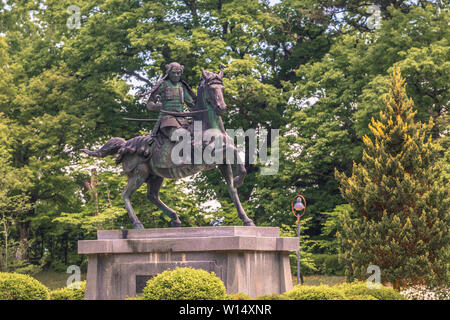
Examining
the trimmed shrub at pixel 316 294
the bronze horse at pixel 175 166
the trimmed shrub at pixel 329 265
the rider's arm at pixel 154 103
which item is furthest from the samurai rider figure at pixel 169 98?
the trimmed shrub at pixel 329 265

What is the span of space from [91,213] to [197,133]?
20.4m

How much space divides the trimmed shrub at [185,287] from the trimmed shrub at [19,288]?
3.21 metres

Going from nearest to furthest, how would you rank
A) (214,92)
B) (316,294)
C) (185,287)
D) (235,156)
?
1. (185,287)
2. (316,294)
3. (235,156)
4. (214,92)

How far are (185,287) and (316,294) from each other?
2.26 m

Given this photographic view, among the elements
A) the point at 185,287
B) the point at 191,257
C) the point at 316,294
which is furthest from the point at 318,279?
the point at 185,287

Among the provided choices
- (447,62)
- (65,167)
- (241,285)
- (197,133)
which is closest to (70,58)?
(65,167)

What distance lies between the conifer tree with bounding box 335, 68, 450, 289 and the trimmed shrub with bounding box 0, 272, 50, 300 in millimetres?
9720

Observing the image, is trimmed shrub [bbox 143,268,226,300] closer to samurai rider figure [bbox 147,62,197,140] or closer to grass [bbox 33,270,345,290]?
samurai rider figure [bbox 147,62,197,140]

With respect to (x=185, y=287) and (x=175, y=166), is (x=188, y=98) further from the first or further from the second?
(x=185, y=287)

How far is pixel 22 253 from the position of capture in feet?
107

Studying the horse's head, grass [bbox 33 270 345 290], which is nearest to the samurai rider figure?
the horse's head

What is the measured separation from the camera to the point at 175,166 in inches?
597

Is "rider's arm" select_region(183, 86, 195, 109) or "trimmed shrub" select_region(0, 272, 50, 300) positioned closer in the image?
"trimmed shrub" select_region(0, 272, 50, 300)

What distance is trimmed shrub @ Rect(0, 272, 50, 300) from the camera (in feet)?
45.6
